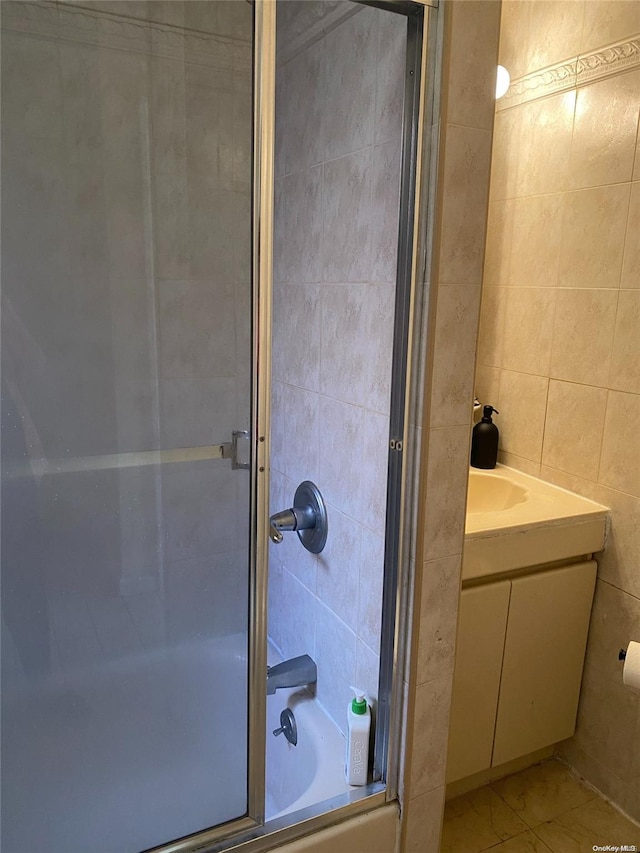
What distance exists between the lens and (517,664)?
175cm

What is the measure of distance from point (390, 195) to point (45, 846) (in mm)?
1474

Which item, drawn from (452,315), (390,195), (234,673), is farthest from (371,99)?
(234,673)

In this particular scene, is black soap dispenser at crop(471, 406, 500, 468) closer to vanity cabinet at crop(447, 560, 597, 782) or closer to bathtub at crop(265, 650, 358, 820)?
vanity cabinet at crop(447, 560, 597, 782)

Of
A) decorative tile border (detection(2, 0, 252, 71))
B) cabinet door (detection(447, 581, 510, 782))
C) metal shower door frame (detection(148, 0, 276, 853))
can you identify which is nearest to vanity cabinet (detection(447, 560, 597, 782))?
cabinet door (detection(447, 581, 510, 782))

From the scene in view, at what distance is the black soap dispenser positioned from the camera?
80.6 inches

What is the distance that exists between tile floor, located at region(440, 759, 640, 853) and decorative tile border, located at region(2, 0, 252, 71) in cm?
185

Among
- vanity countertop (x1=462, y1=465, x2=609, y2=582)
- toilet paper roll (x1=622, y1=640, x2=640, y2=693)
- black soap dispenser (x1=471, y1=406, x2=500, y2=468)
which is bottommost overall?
toilet paper roll (x1=622, y1=640, x2=640, y2=693)

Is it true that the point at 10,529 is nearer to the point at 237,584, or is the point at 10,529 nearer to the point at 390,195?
the point at 237,584

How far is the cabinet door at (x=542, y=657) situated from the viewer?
172 cm

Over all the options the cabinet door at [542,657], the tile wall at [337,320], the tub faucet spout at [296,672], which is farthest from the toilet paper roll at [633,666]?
the tub faucet spout at [296,672]

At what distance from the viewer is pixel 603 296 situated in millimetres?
1737

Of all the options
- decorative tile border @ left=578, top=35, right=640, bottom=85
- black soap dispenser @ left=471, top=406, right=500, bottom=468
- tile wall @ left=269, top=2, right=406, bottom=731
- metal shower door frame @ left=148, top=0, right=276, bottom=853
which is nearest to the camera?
metal shower door frame @ left=148, top=0, right=276, bottom=853

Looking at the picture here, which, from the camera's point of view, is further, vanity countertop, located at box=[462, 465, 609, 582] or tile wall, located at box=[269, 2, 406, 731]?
vanity countertop, located at box=[462, 465, 609, 582]

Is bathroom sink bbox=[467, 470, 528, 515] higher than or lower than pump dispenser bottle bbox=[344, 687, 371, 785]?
higher
